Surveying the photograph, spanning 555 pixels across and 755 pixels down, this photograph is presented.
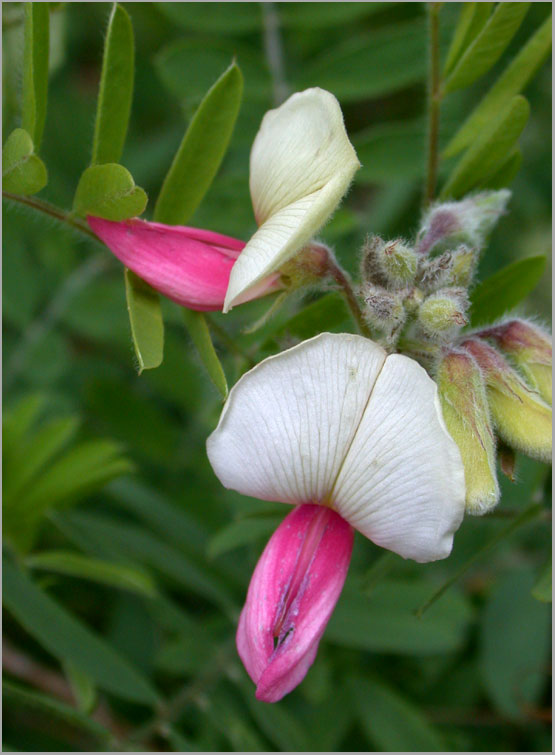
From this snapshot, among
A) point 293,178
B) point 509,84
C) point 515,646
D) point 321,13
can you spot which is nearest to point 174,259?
point 293,178

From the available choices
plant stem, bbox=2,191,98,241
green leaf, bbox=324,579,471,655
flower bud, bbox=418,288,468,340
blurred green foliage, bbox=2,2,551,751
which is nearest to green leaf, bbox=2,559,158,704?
blurred green foliage, bbox=2,2,551,751

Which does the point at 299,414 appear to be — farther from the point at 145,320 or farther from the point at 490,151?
the point at 490,151

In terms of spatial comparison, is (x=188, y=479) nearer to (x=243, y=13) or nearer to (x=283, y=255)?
(x=243, y=13)

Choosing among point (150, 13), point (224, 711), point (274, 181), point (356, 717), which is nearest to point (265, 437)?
point (274, 181)

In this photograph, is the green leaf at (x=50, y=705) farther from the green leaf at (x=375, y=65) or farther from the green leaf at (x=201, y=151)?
the green leaf at (x=375, y=65)

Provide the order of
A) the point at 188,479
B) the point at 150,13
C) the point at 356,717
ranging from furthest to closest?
the point at 150,13 → the point at 188,479 → the point at 356,717

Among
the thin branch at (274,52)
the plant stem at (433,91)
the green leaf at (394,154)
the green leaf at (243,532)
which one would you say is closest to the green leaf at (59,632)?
the green leaf at (243,532)
